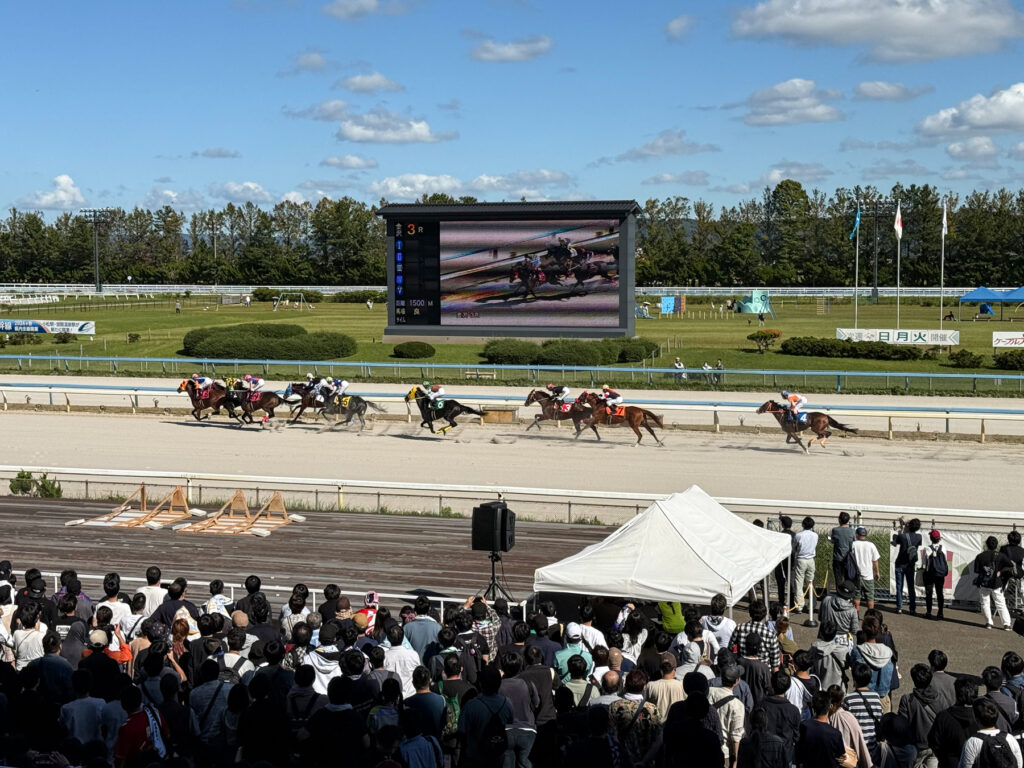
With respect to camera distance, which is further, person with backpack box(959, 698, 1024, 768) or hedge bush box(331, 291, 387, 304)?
hedge bush box(331, 291, 387, 304)

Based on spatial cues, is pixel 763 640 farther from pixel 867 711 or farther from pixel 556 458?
pixel 556 458

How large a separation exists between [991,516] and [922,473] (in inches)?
203

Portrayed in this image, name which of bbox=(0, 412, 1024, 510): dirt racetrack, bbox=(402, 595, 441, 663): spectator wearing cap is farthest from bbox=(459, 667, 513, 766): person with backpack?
bbox=(0, 412, 1024, 510): dirt racetrack

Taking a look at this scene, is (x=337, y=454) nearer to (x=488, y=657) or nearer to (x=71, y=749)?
(x=488, y=657)

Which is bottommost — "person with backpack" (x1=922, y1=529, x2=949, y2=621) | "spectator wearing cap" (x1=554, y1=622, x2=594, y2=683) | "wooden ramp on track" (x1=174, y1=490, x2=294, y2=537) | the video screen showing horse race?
"wooden ramp on track" (x1=174, y1=490, x2=294, y2=537)

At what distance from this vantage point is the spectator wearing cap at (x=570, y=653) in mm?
5914

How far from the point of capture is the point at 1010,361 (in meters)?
28.5

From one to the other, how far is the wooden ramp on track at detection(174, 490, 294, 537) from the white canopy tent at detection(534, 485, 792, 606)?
4959 millimetres

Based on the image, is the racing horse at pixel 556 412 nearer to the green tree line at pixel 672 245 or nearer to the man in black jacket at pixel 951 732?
the man in black jacket at pixel 951 732

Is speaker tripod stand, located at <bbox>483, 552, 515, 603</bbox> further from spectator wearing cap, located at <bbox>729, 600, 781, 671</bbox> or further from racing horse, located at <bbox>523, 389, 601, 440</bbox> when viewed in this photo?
racing horse, located at <bbox>523, 389, 601, 440</bbox>

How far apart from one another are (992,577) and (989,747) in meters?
4.57

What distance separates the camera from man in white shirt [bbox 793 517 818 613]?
912 cm

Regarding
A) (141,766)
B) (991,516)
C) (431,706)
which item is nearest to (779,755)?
(431,706)

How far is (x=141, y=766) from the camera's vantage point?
182 inches
